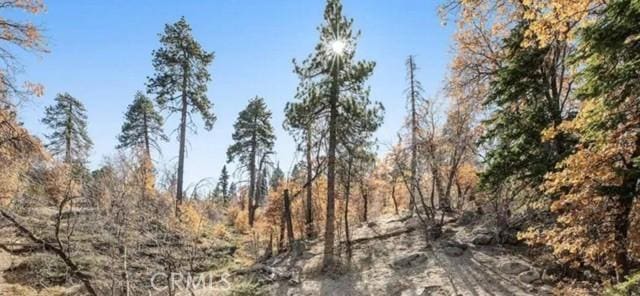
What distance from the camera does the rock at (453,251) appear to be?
38.7 feet

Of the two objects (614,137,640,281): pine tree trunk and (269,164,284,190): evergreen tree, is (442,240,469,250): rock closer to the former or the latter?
(614,137,640,281): pine tree trunk

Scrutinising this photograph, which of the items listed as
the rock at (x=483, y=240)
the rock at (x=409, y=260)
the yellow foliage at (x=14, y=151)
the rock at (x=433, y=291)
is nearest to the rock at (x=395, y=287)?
the rock at (x=433, y=291)

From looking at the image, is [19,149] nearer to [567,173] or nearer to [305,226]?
[567,173]

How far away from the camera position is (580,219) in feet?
18.9

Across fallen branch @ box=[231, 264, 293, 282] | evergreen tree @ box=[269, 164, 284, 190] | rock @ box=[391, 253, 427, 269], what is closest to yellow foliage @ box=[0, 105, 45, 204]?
fallen branch @ box=[231, 264, 293, 282]

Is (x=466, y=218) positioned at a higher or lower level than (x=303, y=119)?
lower

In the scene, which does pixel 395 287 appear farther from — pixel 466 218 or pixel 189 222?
pixel 466 218

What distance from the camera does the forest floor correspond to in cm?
948

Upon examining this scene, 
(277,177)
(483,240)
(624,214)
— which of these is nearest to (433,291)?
(483,240)

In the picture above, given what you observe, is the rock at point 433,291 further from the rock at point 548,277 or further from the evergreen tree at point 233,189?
the evergreen tree at point 233,189

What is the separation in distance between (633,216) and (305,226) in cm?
1325

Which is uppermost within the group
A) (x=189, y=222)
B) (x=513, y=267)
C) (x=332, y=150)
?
(x=332, y=150)

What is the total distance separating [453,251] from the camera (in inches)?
471

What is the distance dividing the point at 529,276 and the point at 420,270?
2.76 m
